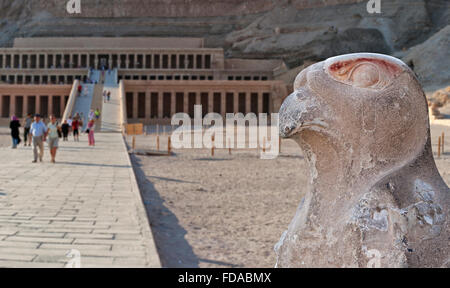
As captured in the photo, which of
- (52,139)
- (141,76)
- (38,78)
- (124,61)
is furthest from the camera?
(124,61)

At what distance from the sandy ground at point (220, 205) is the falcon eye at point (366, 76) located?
25.2 inches

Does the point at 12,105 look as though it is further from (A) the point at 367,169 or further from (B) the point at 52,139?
(A) the point at 367,169

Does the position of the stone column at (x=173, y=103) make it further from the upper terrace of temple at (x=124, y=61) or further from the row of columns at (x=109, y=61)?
the row of columns at (x=109, y=61)

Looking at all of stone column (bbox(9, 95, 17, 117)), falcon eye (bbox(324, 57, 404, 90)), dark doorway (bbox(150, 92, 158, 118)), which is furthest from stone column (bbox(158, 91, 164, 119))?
falcon eye (bbox(324, 57, 404, 90))

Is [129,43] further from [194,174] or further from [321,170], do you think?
[321,170]

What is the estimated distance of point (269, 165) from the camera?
58.1ft

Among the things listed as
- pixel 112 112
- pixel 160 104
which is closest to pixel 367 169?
pixel 112 112

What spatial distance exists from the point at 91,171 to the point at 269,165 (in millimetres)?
7152

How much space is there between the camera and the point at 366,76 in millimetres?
2387

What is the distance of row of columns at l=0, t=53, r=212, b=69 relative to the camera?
53.3m

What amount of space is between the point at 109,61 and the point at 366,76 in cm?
5311

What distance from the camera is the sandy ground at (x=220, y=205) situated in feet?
22.8

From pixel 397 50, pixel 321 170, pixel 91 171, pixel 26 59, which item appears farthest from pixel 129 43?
pixel 321 170

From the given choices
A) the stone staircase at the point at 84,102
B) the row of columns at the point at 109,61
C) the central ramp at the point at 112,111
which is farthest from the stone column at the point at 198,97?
the row of columns at the point at 109,61
